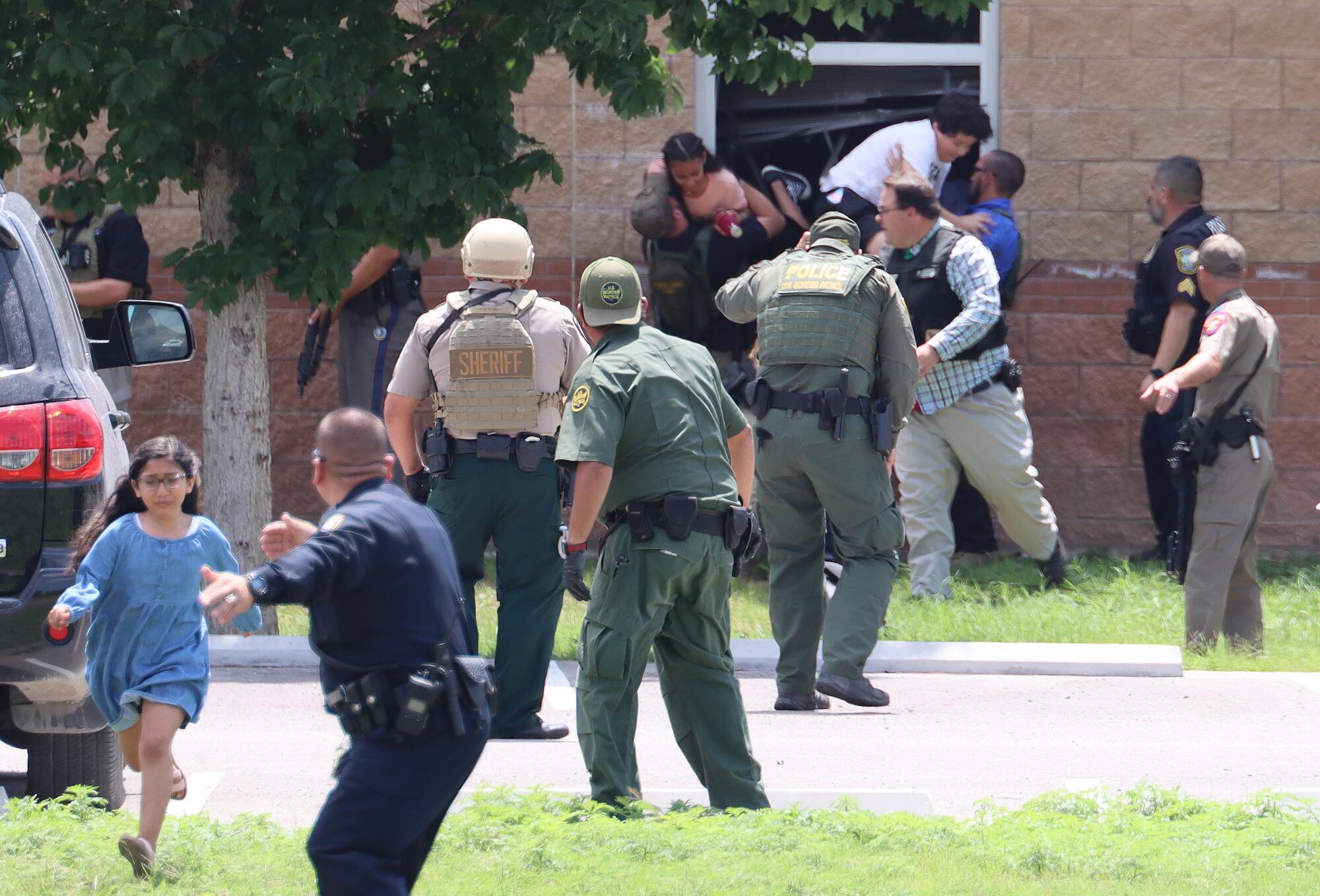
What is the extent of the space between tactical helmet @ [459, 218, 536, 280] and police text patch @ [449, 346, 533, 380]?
0.93 ft

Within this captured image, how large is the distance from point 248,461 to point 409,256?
2301mm

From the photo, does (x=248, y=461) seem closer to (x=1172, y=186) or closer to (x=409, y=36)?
(x=409, y=36)

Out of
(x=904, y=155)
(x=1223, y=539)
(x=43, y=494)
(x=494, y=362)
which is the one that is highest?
(x=904, y=155)

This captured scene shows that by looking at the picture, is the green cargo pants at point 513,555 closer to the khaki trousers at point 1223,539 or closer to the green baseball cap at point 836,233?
the green baseball cap at point 836,233

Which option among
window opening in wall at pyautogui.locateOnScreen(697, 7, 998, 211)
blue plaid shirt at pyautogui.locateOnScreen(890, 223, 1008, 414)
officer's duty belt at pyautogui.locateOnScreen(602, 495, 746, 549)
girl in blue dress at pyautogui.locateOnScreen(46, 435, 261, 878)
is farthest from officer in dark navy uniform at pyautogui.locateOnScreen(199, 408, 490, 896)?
window opening in wall at pyautogui.locateOnScreen(697, 7, 998, 211)

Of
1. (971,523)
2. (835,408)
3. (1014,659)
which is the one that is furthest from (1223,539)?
(971,523)

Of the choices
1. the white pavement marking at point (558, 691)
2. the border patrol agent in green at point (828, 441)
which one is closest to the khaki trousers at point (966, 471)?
the white pavement marking at point (558, 691)

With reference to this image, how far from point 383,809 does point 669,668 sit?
1.80m

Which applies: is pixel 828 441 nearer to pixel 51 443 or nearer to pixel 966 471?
pixel 51 443

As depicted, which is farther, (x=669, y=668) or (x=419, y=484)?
(x=419, y=484)

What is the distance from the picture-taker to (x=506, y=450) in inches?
279

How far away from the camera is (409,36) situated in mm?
9258

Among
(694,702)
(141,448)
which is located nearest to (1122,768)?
(694,702)

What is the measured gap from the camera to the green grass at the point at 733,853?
482 cm
